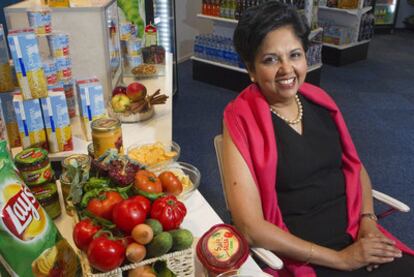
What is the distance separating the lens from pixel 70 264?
39.4 inches

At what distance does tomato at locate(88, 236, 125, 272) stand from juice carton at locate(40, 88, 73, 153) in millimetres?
913

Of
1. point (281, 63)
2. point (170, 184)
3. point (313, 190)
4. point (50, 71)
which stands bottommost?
point (313, 190)

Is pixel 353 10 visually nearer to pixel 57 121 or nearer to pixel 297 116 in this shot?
pixel 297 116

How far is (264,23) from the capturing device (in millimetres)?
1421

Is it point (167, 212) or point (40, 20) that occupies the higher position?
point (40, 20)

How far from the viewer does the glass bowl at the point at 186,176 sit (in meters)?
1.40

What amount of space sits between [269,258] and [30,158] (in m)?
0.80

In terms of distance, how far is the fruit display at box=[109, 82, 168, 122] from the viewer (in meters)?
2.04

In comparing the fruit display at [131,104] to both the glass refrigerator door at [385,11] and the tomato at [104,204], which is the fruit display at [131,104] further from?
the glass refrigerator door at [385,11]

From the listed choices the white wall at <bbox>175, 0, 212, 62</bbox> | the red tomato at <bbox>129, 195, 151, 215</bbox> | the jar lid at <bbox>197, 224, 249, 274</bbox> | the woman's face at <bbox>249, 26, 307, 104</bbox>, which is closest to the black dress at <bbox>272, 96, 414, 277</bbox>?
the woman's face at <bbox>249, 26, 307, 104</bbox>

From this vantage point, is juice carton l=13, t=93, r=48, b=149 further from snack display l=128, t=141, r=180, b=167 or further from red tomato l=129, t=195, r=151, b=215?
red tomato l=129, t=195, r=151, b=215

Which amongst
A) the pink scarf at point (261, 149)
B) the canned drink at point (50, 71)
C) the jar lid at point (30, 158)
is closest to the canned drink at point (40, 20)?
the canned drink at point (50, 71)

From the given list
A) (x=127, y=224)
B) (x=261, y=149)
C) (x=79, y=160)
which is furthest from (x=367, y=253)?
(x=79, y=160)

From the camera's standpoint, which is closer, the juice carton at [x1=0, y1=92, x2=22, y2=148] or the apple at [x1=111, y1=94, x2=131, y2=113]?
the juice carton at [x1=0, y1=92, x2=22, y2=148]
